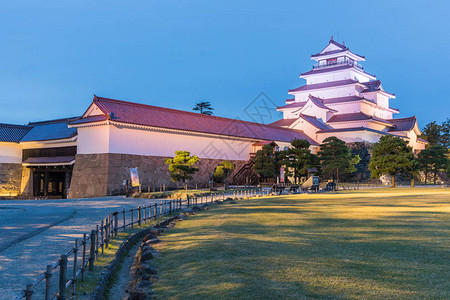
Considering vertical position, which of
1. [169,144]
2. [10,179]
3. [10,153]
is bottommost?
[10,179]

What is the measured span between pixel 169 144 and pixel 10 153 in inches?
663

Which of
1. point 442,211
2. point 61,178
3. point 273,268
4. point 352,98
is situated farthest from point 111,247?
point 352,98

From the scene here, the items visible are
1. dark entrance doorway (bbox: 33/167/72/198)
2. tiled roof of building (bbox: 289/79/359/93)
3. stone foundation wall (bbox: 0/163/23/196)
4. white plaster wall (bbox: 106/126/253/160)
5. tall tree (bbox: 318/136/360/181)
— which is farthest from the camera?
tiled roof of building (bbox: 289/79/359/93)

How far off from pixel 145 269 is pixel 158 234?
5210mm

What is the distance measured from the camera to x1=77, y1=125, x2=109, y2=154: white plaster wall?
3450cm

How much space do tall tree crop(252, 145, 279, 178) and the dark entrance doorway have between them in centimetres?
1820

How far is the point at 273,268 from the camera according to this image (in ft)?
25.1

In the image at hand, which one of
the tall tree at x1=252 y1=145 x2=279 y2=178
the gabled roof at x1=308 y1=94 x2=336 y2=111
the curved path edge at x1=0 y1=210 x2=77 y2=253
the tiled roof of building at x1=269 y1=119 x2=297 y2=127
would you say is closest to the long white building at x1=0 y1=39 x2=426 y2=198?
the tall tree at x1=252 y1=145 x2=279 y2=178

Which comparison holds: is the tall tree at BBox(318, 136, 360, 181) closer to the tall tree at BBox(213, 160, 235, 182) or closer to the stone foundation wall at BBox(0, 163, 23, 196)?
the tall tree at BBox(213, 160, 235, 182)

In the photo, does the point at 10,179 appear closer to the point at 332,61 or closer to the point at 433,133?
the point at 332,61

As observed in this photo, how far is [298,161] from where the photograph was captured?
40.9 metres

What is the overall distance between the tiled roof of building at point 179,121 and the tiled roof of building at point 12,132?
9.85 meters

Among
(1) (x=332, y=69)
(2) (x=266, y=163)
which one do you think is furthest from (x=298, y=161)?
(1) (x=332, y=69)

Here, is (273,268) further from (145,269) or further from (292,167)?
(292,167)
